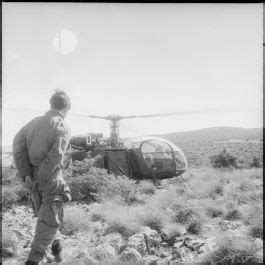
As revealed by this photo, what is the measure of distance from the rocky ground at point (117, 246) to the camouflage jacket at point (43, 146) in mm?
1312

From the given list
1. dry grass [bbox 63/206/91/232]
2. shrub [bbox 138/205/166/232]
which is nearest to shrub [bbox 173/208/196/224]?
shrub [bbox 138/205/166/232]

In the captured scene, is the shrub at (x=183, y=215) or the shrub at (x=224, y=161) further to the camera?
the shrub at (x=224, y=161)

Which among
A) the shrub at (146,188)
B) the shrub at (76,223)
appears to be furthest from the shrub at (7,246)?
the shrub at (146,188)

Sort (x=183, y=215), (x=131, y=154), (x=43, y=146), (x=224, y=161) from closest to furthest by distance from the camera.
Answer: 1. (x=43, y=146)
2. (x=183, y=215)
3. (x=131, y=154)
4. (x=224, y=161)

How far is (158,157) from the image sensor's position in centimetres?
1241

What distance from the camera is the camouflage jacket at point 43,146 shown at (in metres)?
3.89

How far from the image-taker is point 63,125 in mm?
4098

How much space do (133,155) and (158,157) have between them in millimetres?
870

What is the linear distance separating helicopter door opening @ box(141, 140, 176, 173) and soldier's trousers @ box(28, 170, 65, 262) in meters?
8.41

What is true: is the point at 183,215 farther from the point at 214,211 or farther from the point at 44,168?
the point at 44,168

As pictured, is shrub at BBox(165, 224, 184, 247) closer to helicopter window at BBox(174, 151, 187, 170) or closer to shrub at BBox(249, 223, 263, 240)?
shrub at BBox(249, 223, 263, 240)

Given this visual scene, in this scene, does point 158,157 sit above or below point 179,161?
above

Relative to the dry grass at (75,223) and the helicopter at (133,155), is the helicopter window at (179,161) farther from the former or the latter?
the dry grass at (75,223)

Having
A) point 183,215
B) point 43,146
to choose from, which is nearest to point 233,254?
point 183,215
